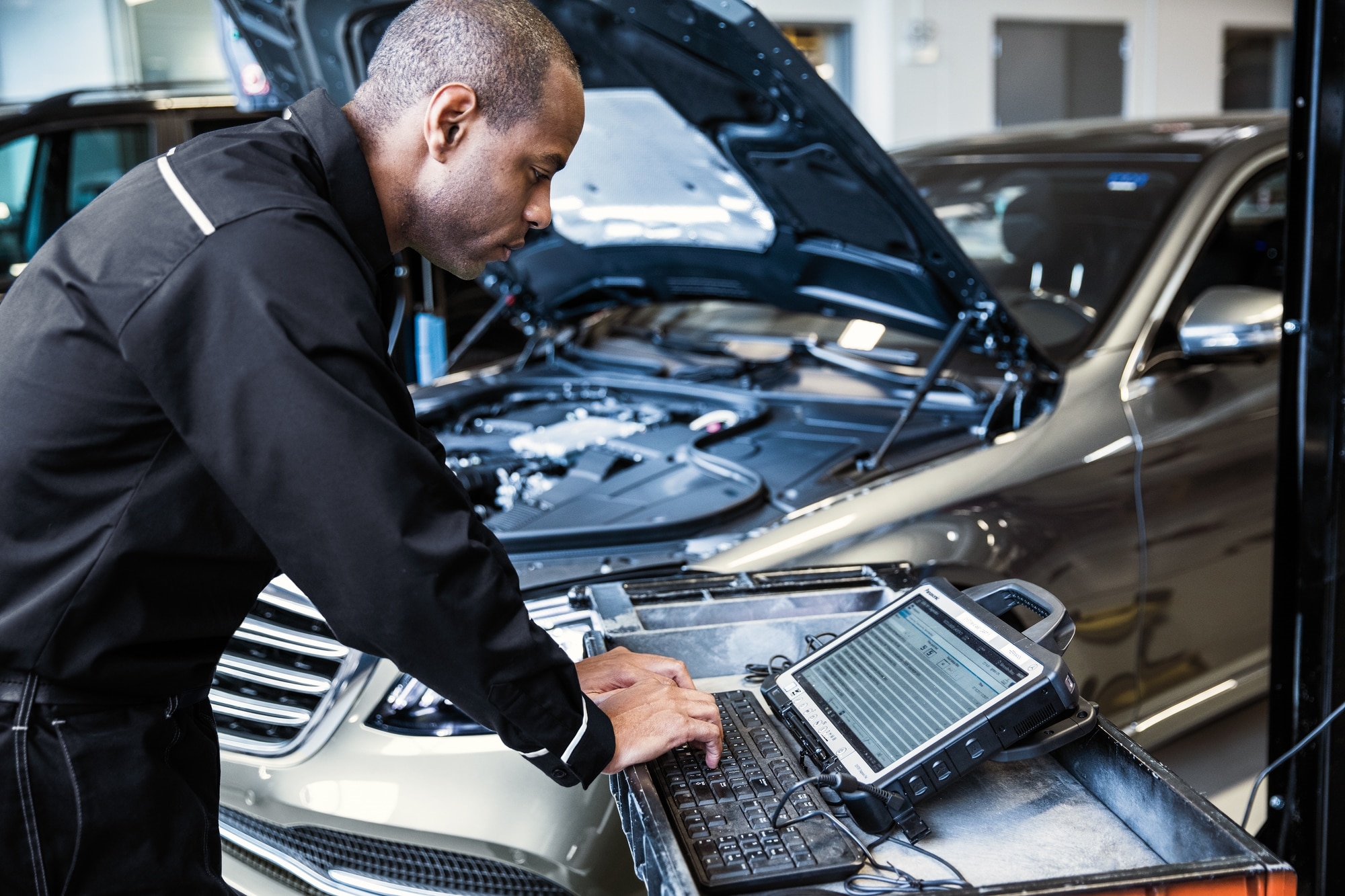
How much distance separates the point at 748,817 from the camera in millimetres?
1151

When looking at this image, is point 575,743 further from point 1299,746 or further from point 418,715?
point 1299,746

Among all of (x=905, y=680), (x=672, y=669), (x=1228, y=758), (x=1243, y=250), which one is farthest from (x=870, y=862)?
(x=1243, y=250)

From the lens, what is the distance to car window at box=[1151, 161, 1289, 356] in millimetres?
2660

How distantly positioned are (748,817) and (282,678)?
1114 mm

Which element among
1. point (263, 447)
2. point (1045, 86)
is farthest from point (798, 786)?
point (1045, 86)

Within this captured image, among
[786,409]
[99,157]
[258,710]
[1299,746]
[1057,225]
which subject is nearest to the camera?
[1299,746]

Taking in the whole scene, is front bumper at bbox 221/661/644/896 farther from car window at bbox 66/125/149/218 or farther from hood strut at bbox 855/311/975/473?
car window at bbox 66/125/149/218

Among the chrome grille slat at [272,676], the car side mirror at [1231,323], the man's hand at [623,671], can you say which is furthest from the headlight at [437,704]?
the car side mirror at [1231,323]

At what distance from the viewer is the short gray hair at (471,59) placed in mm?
1144

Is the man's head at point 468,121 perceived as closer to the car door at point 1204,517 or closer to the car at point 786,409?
the car at point 786,409

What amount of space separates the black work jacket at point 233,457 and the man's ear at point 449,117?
84 mm

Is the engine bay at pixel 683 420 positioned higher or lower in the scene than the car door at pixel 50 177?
lower

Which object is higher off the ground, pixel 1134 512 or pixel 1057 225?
pixel 1057 225

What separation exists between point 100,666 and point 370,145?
1.85 feet
